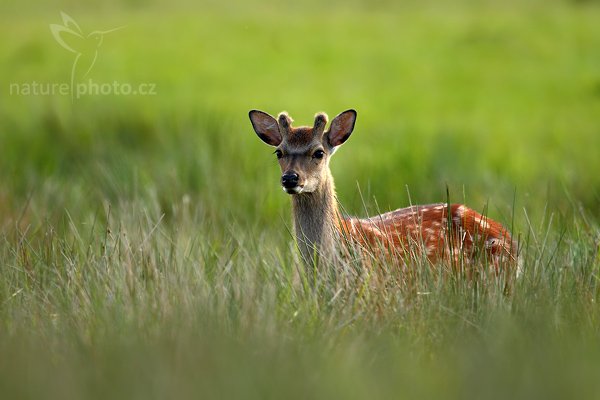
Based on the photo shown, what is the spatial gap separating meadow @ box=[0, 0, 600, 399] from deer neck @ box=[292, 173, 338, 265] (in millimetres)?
138

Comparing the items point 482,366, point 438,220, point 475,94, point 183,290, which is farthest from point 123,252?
point 475,94

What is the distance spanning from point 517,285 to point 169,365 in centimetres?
193

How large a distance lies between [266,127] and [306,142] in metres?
0.39

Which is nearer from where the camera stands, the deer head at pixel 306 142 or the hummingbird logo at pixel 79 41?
the deer head at pixel 306 142

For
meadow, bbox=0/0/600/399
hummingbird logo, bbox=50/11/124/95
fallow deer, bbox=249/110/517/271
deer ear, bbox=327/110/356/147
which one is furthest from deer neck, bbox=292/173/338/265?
hummingbird logo, bbox=50/11/124/95

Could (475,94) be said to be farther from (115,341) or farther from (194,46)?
(115,341)

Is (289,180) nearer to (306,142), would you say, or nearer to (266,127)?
(306,142)

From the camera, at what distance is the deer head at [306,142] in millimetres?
6430

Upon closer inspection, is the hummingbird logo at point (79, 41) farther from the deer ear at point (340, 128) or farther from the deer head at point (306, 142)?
the deer ear at point (340, 128)

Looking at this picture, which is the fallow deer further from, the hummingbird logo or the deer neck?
the hummingbird logo

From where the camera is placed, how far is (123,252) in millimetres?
5754

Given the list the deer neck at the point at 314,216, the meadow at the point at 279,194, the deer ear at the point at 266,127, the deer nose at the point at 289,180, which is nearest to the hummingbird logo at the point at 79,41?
the meadow at the point at 279,194

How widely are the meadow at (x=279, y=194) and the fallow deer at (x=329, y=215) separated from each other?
181mm

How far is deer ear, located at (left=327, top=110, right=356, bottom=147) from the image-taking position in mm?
6668
